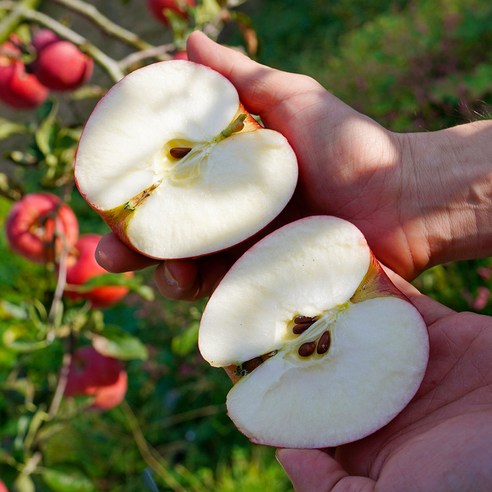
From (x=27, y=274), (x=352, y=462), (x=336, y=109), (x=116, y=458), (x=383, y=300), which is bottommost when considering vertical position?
(x=116, y=458)

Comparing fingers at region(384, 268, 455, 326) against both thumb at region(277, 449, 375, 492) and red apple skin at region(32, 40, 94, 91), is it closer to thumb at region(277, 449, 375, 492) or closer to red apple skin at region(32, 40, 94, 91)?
thumb at region(277, 449, 375, 492)

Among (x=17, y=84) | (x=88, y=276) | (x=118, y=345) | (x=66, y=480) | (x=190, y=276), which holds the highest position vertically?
(x=17, y=84)

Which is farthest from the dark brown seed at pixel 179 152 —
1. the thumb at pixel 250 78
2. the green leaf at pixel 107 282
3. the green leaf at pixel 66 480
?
the green leaf at pixel 66 480

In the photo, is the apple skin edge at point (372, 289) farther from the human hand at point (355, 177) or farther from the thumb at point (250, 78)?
the thumb at point (250, 78)

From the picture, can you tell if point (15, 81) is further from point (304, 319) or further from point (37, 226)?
point (304, 319)

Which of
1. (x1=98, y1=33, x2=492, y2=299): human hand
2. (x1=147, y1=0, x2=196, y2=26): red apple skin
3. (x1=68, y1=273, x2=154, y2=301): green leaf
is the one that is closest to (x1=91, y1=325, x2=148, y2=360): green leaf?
(x1=68, y1=273, x2=154, y2=301): green leaf

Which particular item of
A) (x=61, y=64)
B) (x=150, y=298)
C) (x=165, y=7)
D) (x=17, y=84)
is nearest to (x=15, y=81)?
(x=17, y=84)

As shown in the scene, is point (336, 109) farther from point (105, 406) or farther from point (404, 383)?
point (105, 406)

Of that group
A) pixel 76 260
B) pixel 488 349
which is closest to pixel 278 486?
pixel 76 260
